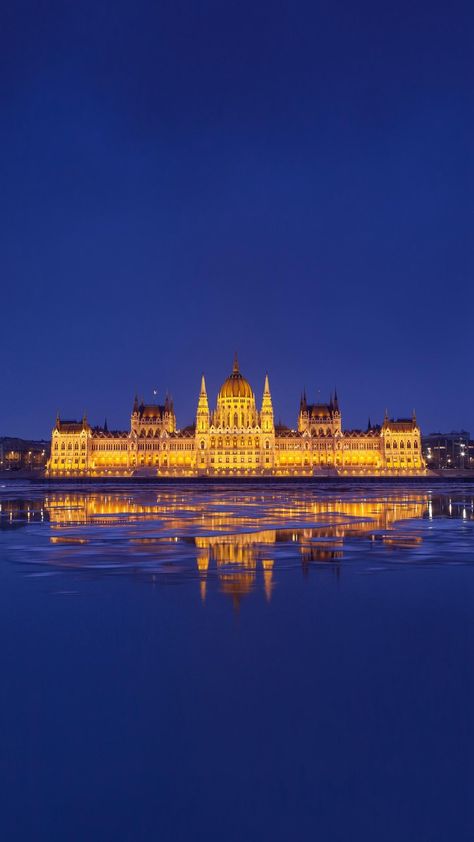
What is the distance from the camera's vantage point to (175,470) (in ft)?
451

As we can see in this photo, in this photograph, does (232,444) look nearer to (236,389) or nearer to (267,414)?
(267,414)

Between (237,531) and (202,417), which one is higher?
(202,417)

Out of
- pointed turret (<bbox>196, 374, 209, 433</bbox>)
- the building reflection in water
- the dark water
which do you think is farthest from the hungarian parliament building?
the dark water

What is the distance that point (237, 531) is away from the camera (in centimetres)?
2581

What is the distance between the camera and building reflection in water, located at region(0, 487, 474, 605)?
1762 cm

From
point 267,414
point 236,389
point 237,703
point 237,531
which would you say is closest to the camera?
point 237,703

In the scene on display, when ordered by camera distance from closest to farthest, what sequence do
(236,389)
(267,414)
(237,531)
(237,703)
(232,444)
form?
(237,703) → (237,531) → (232,444) → (267,414) → (236,389)

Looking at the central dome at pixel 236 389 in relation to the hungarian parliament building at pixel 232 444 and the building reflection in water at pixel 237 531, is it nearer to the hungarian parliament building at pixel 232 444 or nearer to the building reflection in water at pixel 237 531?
the hungarian parliament building at pixel 232 444

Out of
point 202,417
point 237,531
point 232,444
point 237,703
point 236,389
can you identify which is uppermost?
point 236,389

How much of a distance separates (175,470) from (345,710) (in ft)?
428

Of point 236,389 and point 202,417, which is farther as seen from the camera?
point 236,389

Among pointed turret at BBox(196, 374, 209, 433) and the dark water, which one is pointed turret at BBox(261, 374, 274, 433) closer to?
pointed turret at BBox(196, 374, 209, 433)

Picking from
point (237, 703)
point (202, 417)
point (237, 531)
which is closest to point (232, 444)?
point (202, 417)

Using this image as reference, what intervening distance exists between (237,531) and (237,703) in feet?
58.9
